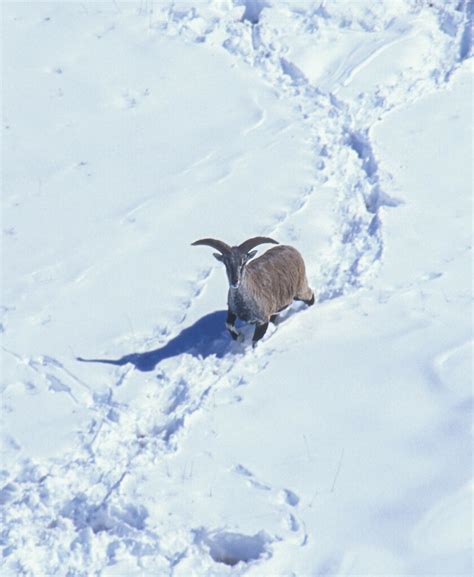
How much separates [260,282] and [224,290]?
1150 mm

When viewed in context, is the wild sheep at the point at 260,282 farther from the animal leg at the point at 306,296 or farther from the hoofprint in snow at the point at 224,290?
the hoofprint in snow at the point at 224,290

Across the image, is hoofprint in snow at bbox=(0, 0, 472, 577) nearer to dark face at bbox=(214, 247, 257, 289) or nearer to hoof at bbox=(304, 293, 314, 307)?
hoof at bbox=(304, 293, 314, 307)

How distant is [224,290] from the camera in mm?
10875

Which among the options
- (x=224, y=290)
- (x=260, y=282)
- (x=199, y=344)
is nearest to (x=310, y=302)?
(x=260, y=282)

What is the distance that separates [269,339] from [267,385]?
2.58 feet

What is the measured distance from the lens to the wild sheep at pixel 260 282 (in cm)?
913

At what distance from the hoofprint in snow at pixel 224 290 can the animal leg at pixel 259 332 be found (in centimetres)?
20

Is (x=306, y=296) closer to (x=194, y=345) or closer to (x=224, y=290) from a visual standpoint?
(x=224, y=290)

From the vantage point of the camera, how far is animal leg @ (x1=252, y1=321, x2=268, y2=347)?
976cm

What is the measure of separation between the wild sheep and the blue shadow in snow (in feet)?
0.81

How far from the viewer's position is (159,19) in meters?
16.7

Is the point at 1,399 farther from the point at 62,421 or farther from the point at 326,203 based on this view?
the point at 326,203

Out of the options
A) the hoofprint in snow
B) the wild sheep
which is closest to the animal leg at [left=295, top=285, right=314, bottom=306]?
the wild sheep

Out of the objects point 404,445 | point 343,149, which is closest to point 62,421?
point 404,445
